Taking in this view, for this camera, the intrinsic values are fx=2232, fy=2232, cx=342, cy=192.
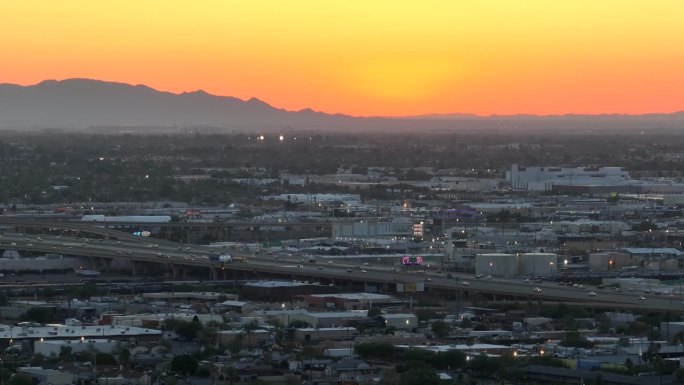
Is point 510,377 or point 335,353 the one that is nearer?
point 510,377

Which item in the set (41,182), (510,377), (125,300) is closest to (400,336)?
A: (510,377)

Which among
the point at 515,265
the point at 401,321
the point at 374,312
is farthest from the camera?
the point at 515,265

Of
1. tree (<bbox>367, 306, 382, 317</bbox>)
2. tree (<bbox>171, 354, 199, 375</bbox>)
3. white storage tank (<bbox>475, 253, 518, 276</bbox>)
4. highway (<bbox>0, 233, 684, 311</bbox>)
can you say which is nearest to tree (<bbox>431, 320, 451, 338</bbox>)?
tree (<bbox>367, 306, 382, 317</bbox>)

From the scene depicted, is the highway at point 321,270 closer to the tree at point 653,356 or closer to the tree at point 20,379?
the tree at point 653,356

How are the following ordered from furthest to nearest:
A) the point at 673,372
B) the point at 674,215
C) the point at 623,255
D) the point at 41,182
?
the point at 41,182 < the point at 674,215 < the point at 623,255 < the point at 673,372

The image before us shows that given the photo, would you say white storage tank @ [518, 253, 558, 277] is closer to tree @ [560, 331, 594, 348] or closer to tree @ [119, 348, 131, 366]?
tree @ [560, 331, 594, 348]

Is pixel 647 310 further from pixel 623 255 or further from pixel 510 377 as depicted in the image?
pixel 623 255

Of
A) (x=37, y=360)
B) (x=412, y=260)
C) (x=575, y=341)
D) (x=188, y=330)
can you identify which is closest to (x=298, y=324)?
(x=188, y=330)

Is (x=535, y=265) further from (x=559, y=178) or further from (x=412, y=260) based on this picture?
(x=559, y=178)
